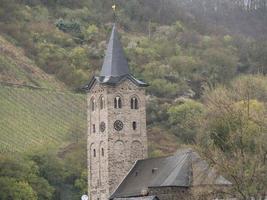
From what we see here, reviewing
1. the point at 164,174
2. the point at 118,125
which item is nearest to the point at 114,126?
the point at 118,125

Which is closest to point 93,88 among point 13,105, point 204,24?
point 13,105

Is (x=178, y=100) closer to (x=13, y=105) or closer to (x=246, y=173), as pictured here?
(x=13, y=105)

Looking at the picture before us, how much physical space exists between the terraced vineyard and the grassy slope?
4528 mm

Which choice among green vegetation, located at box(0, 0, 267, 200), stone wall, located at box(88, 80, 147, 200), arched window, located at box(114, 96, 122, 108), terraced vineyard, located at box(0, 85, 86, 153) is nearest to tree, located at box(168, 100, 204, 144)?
green vegetation, located at box(0, 0, 267, 200)

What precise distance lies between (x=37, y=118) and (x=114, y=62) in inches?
1228

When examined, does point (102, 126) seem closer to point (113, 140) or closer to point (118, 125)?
point (118, 125)

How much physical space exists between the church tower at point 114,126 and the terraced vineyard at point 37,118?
61.2 feet

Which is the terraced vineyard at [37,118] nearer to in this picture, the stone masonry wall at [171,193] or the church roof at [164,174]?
the church roof at [164,174]

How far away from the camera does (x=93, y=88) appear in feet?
254

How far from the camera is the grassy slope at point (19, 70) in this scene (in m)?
120

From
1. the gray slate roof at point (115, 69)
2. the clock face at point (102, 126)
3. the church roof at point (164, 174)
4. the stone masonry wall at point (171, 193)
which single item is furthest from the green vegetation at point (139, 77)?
the clock face at point (102, 126)

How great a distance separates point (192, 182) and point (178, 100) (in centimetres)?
6459

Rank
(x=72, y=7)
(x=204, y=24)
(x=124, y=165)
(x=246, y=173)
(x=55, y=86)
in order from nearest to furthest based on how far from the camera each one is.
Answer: (x=246, y=173) < (x=124, y=165) < (x=55, y=86) < (x=72, y=7) < (x=204, y=24)

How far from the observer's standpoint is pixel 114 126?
7538cm
